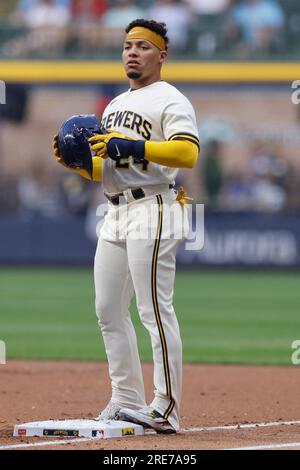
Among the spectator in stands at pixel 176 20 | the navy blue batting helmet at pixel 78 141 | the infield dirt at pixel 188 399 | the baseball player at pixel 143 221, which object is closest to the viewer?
the infield dirt at pixel 188 399

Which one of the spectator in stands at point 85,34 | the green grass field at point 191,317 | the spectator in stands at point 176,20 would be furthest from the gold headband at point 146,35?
the spectator in stands at point 85,34

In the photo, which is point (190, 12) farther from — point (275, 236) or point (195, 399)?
point (195, 399)

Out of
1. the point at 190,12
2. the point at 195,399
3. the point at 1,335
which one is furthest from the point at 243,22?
the point at 195,399

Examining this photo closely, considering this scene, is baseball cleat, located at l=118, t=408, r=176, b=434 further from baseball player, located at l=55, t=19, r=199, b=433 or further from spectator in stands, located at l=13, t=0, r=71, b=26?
spectator in stands, located at l=13, t=0, r=71, b=26

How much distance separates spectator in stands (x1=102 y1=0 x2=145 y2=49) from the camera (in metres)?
19.8

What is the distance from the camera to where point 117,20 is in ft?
65.9

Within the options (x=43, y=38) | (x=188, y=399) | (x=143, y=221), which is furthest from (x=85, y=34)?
(x=143, y=221)

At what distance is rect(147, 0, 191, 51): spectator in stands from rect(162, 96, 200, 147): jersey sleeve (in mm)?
14387

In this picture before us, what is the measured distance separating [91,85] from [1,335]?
1013 centimetres

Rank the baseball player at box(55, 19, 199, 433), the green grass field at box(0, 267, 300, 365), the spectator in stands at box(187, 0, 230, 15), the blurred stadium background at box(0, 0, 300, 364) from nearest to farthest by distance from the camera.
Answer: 1. the baseball player at box(55, 19, 199, 433)
2. the green grass field at box(0, 267, 300, 365)
3. the blurred stadium background at box(0, 0, 300, 364)
4. the spectator in stands at box(187, 0, 230, 15)

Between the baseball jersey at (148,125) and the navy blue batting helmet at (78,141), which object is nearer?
the baseball jersey at (148,125)

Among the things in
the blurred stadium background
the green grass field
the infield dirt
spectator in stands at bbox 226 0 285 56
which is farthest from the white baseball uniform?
spectator in stands at bbox 226 0 285 56

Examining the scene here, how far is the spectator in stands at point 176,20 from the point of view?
19703 millimetres

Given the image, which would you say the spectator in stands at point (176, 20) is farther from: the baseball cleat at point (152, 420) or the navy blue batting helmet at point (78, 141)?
the baseball cleat at point (152, 420)
